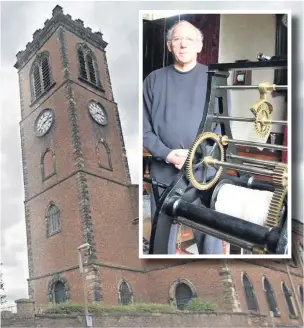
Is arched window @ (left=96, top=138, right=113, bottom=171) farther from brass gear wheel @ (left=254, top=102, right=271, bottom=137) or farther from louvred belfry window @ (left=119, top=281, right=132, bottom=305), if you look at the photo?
brass gear wheel @ (left=254, top=102, right=271, bottom=137)

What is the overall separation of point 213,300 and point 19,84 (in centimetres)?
589

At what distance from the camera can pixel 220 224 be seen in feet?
41.6

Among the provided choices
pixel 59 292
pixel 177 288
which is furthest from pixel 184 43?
pixel 59 292

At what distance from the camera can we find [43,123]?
48.2 feet

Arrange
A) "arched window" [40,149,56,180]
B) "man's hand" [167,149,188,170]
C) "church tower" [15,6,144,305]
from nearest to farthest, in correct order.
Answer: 1. "man's hand" [167,149,188,170]
2. "church tower" [15,6,144,305]
3. "arched window" [40,149,56,180]

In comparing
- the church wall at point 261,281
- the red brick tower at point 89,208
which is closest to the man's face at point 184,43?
the red brick tower at point 89,208

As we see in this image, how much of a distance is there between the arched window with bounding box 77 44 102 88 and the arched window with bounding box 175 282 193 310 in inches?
171

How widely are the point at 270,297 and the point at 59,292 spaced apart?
423cm

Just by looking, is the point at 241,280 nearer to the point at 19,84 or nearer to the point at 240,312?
the point at 240,312

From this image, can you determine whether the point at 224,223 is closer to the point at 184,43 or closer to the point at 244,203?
the point at 244,203

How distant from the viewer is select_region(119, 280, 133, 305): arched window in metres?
13.8

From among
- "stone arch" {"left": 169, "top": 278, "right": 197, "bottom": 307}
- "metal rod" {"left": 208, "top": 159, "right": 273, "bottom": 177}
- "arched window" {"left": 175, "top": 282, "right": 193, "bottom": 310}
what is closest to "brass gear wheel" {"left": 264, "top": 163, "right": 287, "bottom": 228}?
"metal rod" {"left": 208, "top": 159, "right": 273, "bottom": 177}

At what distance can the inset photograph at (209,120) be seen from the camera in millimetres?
13359

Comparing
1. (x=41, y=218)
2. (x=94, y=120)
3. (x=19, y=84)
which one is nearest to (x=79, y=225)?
(x=41, y=218)
